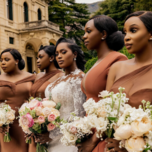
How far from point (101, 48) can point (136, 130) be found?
1.28m

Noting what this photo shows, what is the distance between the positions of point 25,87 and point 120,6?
29.6 metres

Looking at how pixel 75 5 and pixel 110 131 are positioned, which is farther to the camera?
pixel 75 5

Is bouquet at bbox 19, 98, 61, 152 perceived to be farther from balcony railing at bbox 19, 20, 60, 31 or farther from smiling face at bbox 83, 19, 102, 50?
balcony railing at bbox 19, 20, 60, 31

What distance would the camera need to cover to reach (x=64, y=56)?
10.8 feet

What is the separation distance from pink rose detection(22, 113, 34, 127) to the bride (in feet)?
1.62

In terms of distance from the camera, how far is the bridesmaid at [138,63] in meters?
1.85

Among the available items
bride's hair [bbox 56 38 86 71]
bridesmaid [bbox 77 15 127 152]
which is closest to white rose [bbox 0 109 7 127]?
bride's hair [bbox 56 38 86 71]

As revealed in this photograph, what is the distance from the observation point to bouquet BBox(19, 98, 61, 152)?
2.78 meters

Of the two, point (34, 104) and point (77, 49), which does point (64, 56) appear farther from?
point (34, 104)

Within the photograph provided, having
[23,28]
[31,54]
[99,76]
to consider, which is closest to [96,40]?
[99,76]

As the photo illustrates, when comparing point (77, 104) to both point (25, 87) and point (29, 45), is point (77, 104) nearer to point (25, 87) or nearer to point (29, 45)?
point (25, 87)

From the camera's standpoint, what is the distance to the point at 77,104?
9.98 ft

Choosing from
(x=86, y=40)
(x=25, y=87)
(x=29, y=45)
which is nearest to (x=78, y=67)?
(x=86, y=40)

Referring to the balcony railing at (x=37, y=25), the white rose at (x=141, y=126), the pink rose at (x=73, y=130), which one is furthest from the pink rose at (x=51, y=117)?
the balcony railing at (x=37, y=25)
